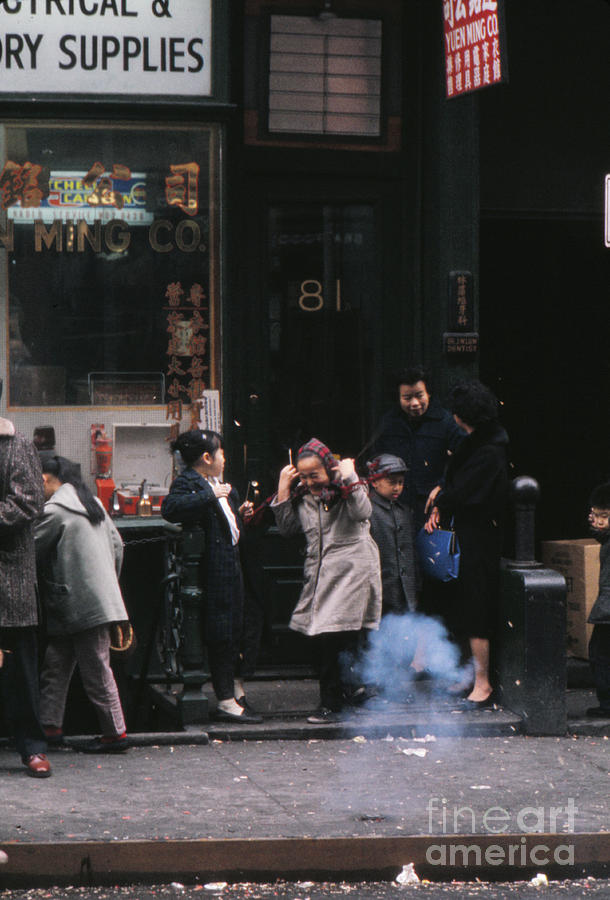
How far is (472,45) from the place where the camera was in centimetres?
877

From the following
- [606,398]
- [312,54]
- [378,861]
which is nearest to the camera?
[378,861]

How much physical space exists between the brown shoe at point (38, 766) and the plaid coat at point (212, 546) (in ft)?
4.35

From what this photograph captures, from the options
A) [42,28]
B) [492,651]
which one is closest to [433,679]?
[492,651]

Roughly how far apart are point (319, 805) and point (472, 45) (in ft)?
15.9

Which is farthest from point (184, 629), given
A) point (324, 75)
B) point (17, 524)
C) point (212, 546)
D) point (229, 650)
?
point (324, 75)

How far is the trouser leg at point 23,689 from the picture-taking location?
713 centimetres

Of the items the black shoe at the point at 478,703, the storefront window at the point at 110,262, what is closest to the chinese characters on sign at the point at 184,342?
the storefront window at the point at 110,262

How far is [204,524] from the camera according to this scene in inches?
322

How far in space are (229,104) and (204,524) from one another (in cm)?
284

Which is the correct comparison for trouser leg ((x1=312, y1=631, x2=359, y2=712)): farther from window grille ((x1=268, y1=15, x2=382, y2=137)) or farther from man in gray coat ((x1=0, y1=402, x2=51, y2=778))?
window grille ((x1=268, y1=15, x2=382, y2=137))

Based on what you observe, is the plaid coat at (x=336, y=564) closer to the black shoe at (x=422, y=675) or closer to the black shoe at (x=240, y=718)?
the black shoe at (x=240, y=718)

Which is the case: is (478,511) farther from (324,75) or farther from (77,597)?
(324,75)

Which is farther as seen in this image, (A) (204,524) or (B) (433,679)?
(B) (433,679)

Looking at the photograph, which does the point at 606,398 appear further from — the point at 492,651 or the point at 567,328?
the point at 492,651
